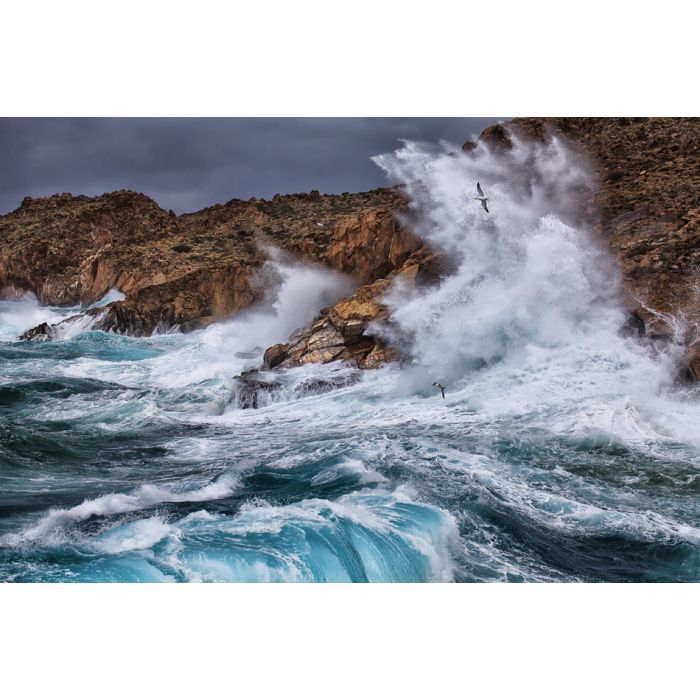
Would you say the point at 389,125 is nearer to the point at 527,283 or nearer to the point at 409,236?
the point at 527,283

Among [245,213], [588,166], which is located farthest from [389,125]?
[245,213]

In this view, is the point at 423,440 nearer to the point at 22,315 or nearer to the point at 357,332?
the point at 357,332

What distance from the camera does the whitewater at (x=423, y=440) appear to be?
13.2 feet

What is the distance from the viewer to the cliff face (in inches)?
349

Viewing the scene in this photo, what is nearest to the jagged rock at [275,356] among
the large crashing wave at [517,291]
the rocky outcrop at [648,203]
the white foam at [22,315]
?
the large crashing wave at [517,291]

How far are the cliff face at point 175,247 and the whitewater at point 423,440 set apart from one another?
839 mm

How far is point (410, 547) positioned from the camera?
405 cm

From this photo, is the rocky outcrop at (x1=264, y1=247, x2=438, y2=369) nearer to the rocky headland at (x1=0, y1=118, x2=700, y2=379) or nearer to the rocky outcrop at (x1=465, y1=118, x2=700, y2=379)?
the rocky headland at (x1=0, y1=118, x2=700, y2=379)

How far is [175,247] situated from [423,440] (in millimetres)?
10922

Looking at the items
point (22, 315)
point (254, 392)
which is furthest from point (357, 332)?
point (22, 315)

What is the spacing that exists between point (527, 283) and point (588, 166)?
204cm

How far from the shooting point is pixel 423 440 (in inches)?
245

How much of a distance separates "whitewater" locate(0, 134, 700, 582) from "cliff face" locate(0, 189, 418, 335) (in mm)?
839

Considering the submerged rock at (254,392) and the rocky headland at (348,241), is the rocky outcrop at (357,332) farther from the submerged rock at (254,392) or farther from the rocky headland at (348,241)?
the submerged rock at (254,392)
